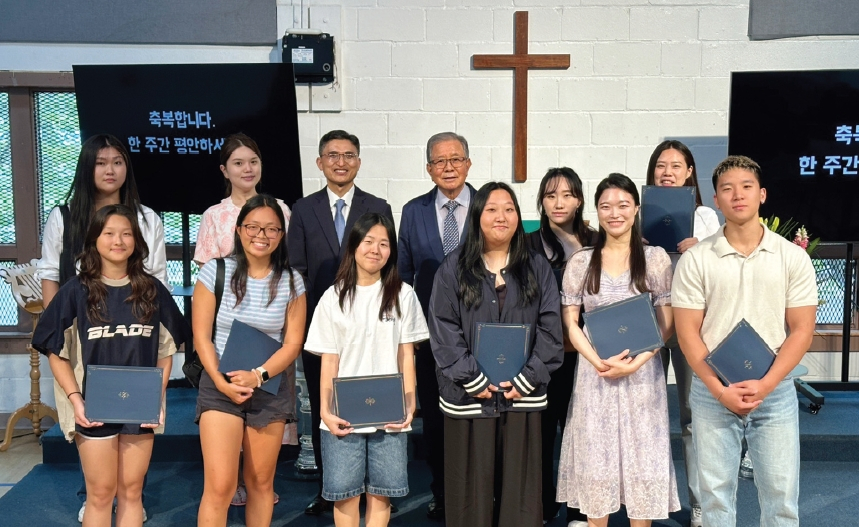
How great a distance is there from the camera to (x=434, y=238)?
3316 millimetres

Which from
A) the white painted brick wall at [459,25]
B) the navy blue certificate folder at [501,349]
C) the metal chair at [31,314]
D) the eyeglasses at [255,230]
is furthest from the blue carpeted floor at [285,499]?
the white painted brick wall at [459,25]

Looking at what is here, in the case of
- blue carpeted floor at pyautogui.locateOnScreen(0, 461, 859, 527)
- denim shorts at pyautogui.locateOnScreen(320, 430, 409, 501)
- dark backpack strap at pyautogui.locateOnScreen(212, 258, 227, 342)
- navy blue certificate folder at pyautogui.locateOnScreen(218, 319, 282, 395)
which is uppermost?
dark backpack strap at pyautogui.locateOnScreen(212, 258, 227, 342)

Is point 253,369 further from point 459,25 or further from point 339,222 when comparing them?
point 459,25

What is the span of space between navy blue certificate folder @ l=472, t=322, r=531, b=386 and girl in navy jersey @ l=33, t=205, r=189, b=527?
1103 millimetres

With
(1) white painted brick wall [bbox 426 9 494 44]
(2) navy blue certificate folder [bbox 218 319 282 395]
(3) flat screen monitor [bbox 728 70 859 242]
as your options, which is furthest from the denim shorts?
(1) white painted brick wall [bbox 426 9 494 44]

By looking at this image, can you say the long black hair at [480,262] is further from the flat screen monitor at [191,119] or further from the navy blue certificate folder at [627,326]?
the flat screen monitor at [191,119]

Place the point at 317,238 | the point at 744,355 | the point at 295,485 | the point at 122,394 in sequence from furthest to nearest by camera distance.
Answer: the point at 295,485, the point at 317,238, the point at 122,394, the point at 744,355

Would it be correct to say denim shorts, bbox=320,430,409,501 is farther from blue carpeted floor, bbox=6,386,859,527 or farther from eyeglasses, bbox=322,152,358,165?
eyeglasses, bbox=322,152,358,165

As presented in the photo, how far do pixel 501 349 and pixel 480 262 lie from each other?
1.08 feet

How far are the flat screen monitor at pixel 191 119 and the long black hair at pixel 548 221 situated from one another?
4.81 feet

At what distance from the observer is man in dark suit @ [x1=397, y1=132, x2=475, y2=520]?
3.30 metres

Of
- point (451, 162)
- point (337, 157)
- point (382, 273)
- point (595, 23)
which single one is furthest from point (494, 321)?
point (595, 23)

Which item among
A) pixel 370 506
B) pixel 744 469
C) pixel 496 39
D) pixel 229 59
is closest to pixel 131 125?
pixel 229 59

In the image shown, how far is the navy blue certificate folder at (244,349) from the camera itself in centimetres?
276
